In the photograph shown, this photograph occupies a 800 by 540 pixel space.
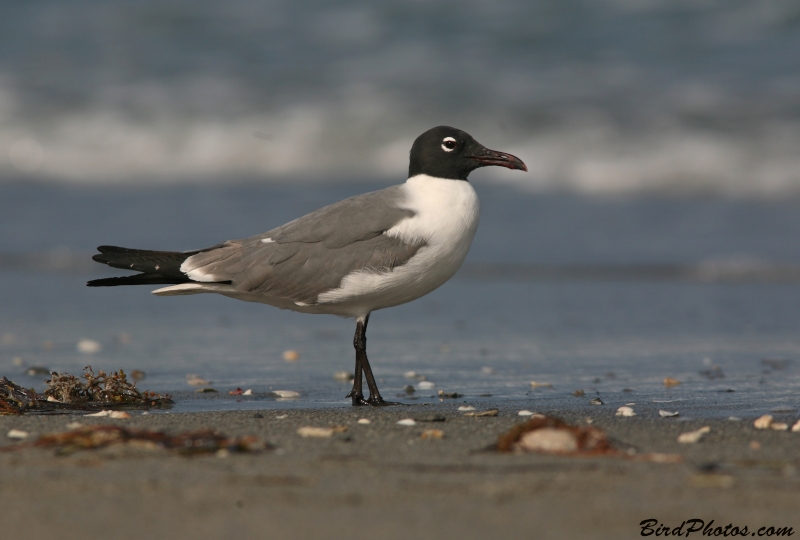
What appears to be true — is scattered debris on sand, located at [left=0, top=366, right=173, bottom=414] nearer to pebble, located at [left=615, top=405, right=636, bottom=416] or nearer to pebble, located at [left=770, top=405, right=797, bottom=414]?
pebble, located at [left=615, top=405, right=636, bottom=416]

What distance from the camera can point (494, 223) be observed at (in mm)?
10516

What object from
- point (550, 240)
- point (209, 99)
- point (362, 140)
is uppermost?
point (209, 99)

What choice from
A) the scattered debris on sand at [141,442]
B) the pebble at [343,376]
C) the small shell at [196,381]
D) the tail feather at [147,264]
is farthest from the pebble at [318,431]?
the pebble at [343,376]

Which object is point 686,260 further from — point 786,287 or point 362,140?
point 362,140

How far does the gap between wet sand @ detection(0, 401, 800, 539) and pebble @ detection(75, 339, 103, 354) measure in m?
2.65

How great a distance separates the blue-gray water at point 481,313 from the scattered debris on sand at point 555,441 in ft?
4.07

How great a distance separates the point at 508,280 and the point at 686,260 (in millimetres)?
1707

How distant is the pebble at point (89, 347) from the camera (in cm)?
615

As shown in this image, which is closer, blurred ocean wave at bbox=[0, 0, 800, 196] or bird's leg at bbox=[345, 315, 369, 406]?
bird's leg at bbox=[345, 315, 369, 406]

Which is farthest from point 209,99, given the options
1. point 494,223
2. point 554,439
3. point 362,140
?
point 554,439

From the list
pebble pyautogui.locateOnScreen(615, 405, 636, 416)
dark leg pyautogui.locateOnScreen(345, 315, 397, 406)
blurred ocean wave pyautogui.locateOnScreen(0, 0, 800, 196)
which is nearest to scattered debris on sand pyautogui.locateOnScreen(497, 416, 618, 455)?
pebble pyautogui.locateOnScreen(615, 405, 636, 416)

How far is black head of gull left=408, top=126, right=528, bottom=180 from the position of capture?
17.2 feet

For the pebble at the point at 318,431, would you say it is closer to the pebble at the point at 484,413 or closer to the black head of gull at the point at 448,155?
the pebble at the point at 484,413

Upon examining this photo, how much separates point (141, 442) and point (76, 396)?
1.44 metres
